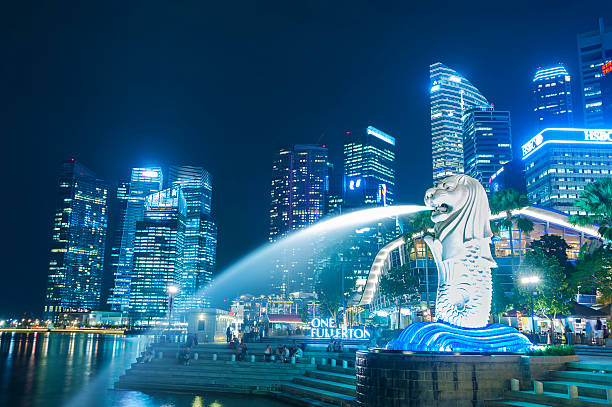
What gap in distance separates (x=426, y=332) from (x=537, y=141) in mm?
152784

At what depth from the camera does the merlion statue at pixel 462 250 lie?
17.9m

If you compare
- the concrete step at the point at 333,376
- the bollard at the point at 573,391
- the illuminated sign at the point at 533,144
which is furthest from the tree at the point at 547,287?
the illuminated sign at the point at 533,144

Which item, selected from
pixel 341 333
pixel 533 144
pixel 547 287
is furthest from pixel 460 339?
pixel 533 144

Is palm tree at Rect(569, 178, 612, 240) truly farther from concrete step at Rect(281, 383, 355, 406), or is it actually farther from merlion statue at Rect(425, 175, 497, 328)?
concrete step at Rect(281, 383, 355, 406)

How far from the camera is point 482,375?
15.3 meters

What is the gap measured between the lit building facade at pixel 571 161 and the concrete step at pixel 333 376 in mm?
141021

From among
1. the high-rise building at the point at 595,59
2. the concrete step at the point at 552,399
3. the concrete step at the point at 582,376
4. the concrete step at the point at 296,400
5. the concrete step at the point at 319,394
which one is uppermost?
the high-rise building at the point at 595,59

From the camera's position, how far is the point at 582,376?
51.7 feet

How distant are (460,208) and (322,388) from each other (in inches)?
438

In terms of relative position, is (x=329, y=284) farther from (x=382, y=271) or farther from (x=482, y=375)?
(x=482, y=375)

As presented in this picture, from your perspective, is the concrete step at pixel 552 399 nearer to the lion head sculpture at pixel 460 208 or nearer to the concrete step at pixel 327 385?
the lion head sculpture at pixel 460 208

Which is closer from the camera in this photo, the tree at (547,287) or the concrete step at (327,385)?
the concrete step at (327,385)

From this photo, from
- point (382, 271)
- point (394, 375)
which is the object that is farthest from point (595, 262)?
point (382, 271)

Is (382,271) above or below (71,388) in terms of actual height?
above
